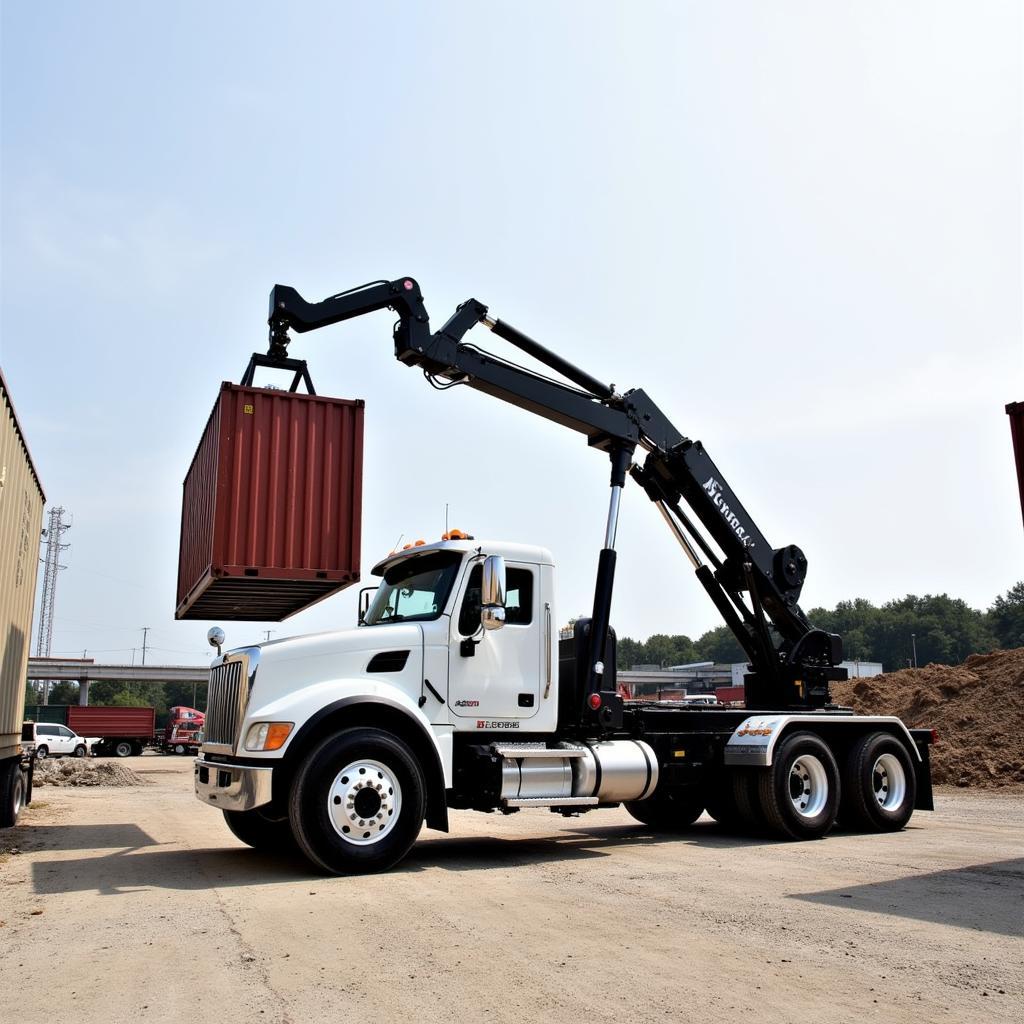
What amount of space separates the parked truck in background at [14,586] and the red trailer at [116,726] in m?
29.4

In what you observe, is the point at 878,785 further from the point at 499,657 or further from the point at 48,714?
the point at 48,714

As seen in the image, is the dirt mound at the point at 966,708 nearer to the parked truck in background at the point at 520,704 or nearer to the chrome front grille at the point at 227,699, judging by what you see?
the parked truck in background at the point at 520,704

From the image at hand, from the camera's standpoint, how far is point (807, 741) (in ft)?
36.0

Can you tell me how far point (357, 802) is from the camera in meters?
7.84

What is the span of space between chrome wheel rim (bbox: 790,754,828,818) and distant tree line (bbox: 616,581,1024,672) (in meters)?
105

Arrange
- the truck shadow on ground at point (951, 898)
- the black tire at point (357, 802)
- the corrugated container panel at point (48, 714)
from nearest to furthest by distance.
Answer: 1. the truck shadow on ground at point (951, 898)
2. the black tire at point (357, 802)
3. the corrugated container panel at point (48, 714)

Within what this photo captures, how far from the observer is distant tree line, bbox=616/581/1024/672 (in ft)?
379

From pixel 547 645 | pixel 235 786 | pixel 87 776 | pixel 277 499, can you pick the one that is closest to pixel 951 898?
pixel 547 645

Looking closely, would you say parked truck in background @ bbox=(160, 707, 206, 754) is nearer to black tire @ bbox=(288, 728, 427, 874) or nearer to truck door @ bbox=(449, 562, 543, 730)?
truck door @ bbox=(449, 562, 543, 730)

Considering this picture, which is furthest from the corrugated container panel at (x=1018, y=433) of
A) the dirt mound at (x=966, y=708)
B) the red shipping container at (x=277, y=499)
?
the dirt mound at (x=966, y=708)

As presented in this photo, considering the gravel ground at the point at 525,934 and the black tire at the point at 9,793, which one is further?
the black tire at the point at 9,793

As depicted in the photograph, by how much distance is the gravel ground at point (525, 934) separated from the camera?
4.28 meters

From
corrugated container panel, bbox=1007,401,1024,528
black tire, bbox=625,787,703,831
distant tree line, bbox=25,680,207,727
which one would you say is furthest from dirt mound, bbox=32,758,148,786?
distant tree line, bbox=25,680,207,727

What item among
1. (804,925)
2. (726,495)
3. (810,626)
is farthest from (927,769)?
(804,925)
